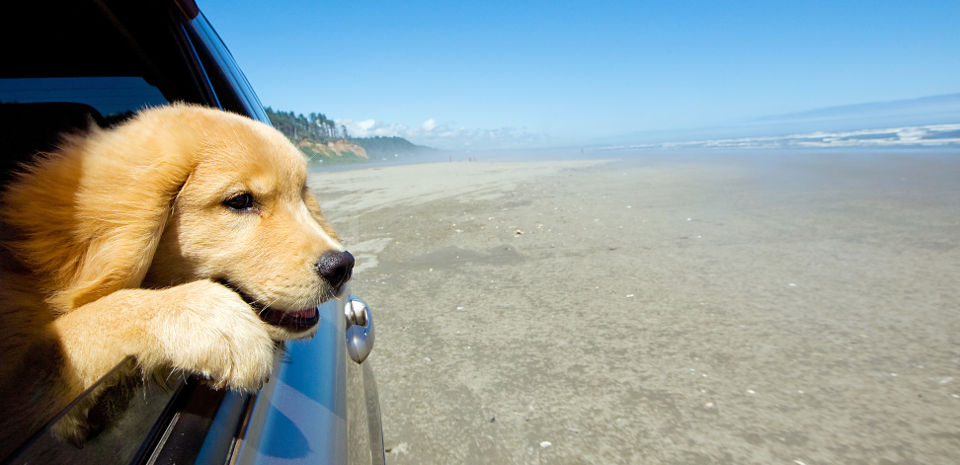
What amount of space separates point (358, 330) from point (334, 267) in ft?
1.95

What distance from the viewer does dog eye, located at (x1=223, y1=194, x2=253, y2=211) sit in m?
1.40

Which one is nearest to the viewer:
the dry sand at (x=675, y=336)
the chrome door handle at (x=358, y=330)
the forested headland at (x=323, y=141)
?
the chrome door handle at (x=358, y=330)

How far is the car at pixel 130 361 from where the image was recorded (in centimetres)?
98

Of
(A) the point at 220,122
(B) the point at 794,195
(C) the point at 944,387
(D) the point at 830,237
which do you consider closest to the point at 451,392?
(A) the point at 220,122

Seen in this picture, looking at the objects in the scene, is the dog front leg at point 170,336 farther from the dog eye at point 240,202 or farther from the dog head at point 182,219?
the dog eye at point 240,202

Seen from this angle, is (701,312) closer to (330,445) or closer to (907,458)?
(907,458)

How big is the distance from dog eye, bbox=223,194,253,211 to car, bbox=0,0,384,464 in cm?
45

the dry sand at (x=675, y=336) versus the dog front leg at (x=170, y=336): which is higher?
the dog front leg at (x=170, y=336)

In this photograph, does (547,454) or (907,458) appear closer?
(907,458)

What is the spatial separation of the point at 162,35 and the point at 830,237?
800cm

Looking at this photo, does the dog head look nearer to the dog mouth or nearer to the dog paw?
the dog mouth

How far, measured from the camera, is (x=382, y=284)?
19.4 feet

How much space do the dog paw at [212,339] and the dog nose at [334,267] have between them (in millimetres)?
262

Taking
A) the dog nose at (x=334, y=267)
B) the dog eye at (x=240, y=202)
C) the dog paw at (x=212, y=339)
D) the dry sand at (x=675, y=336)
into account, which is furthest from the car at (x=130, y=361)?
the dry sand at (x=675, y=336)
